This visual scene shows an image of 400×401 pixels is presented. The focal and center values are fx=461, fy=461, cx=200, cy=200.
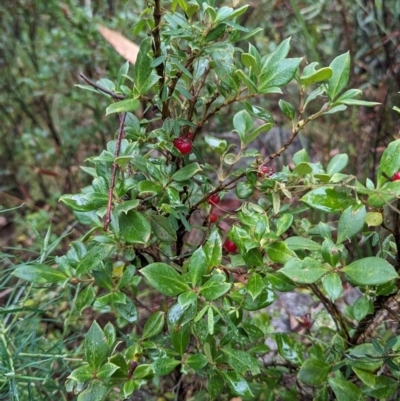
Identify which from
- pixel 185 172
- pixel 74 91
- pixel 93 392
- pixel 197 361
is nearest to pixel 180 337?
pixel 197 361

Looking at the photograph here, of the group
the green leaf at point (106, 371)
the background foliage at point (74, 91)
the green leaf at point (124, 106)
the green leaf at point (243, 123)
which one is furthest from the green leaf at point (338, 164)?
the background foliage at point (74, 91)

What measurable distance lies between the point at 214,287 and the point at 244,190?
0.56ft

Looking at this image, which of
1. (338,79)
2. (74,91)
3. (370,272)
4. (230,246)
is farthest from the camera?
(74,91)

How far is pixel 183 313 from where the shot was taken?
24.8 inches

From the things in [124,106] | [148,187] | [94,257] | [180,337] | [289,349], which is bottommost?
[289,349]

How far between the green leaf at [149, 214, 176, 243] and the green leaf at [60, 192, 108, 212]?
8cm

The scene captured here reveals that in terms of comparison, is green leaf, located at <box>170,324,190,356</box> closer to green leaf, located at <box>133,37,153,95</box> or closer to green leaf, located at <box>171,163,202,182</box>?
green leaf, located at <box>171,163,202,182</box>

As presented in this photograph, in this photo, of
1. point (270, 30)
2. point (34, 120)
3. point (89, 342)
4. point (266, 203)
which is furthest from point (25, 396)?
point (270, 30)

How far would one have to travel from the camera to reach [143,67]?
63cm

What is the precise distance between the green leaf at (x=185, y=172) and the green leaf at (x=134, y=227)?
0.08m

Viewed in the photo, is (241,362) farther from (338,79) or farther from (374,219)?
(338,79)

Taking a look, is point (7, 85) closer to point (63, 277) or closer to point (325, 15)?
point (325, 15)

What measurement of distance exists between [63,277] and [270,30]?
83.1 inches

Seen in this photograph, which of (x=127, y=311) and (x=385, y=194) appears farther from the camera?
(x=127, y=311)
